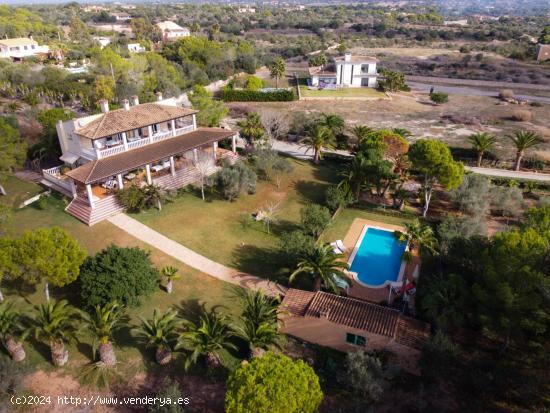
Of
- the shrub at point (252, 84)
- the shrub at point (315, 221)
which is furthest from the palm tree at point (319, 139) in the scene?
the shrub at point (252, 84)

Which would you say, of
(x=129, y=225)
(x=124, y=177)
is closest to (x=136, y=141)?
(x=124, y=177)

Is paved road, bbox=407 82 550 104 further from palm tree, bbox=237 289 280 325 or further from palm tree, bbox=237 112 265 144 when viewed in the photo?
palm tree, bbox=237 289 280 325

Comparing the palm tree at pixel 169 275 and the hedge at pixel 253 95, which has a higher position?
the hedge at pixel 253 95

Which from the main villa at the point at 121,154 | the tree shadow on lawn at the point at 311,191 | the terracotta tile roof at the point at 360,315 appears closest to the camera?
the terracotta tile roof at the point at 360,315

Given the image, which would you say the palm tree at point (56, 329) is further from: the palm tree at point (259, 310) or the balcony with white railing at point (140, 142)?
the balcony with white railing at point (140, 142)

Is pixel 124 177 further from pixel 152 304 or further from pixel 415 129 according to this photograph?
pixel 415 129

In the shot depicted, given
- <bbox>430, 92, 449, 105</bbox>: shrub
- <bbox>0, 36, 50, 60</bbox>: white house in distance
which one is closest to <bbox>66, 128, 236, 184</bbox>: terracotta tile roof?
<bbox>430, 92, 449, 105</bbox>: shrub

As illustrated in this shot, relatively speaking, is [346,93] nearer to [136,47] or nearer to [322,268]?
[322,268]
